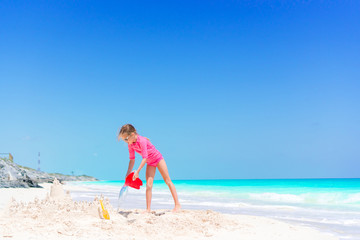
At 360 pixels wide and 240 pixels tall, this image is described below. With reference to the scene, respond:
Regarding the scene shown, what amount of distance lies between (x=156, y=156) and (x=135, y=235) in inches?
→ 69.0

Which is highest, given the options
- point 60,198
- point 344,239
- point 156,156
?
point 156,156

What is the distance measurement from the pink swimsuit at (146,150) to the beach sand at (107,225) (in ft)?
3.09

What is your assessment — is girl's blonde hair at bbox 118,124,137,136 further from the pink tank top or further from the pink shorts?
the pink shorts

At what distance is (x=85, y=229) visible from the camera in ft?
12.2

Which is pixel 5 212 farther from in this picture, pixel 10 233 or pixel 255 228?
pixel 255 228

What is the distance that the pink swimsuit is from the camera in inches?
200

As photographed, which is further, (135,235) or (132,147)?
(132,147)

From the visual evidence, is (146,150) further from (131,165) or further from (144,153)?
(131,165)

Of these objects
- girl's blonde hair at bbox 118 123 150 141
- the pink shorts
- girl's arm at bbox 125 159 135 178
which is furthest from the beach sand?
girl's blonde hair at bbox 118 123 150 141

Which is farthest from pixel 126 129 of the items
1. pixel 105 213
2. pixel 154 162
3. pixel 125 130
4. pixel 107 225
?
pixel 107 225

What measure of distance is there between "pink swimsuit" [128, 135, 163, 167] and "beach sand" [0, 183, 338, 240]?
0.94m

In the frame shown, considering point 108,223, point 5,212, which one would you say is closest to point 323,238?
point 108,223

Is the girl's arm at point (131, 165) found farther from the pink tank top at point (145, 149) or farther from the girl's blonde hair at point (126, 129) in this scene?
the girl's blonde hair at point (126, 129)

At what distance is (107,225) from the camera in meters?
3.86
